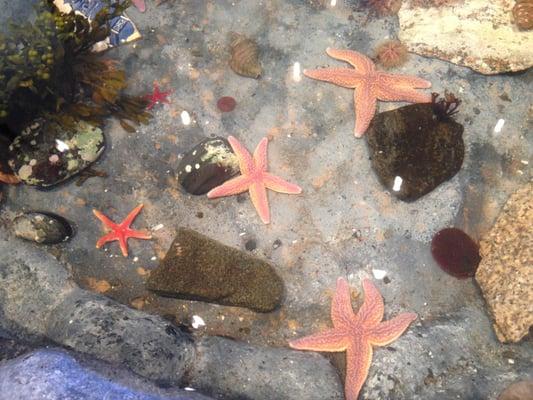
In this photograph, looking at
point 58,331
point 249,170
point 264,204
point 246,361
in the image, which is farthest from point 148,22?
point 246,361

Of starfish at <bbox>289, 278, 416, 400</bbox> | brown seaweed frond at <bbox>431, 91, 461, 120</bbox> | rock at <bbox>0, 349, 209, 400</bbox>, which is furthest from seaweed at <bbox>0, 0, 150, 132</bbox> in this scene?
brown seaweed frond at <bbox>431, 91, 461, 120</bbox>

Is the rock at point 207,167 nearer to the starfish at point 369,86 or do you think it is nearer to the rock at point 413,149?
the starfish at point 369,86

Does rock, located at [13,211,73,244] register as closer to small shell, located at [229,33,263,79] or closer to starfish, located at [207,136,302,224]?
starfish, located at [207,136,302,224]

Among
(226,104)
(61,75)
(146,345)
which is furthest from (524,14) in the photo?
(146,345)

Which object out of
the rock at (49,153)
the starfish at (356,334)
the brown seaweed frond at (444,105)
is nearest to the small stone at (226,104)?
the rock at (49,153)

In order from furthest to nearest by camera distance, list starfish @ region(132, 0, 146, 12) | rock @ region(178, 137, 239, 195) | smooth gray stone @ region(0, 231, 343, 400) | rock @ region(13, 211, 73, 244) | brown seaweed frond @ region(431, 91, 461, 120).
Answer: starfish @ region(132, 0, 146, 12)
brown seaweed frond @ region(431, 91, 461, 120)
rock @ region(178, 137, 239, 195)
rock @ region(13, 211, 73, 244)
smooth gray stone @ region(0, 231, 343, 400)

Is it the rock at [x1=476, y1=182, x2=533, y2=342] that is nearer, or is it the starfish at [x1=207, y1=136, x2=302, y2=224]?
the rock at [x1=476, y1=182, x2=533, y2=342]
